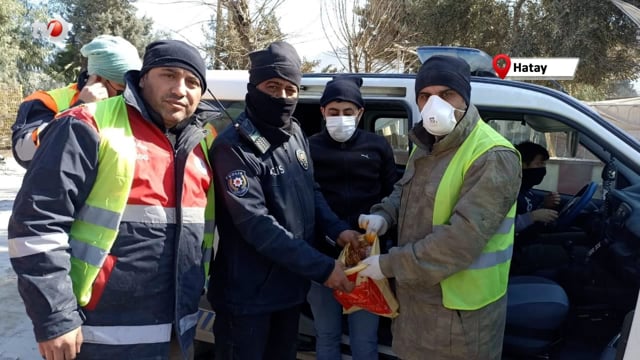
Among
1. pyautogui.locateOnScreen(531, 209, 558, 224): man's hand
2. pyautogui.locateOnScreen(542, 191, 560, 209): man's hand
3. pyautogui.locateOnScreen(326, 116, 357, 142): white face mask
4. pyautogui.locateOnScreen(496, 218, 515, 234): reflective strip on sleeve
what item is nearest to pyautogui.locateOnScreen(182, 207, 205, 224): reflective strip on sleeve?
pyautogui.locateOnScreen(326, 116, 357, 142): white face mask

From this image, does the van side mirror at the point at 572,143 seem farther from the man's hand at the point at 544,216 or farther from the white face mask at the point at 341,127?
the white face mask at the point at 341,127

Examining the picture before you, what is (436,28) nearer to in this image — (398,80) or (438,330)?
(398,80)

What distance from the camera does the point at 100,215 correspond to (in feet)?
5.25

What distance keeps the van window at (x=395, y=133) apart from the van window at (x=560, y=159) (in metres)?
0.79

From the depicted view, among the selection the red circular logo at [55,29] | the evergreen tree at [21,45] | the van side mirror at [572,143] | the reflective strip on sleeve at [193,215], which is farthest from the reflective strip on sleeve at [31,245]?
the evergreen tree at [21,45]

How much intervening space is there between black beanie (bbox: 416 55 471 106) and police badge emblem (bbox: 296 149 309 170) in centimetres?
62

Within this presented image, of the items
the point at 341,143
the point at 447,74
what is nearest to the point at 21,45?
the point at 341,143

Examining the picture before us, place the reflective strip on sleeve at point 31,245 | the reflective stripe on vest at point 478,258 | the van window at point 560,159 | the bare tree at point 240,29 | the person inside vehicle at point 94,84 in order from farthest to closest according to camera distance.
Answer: the bare tree at point 240,29, the van window at point 560,159, the person inside vehicle at point 94,84, the reflective stripe on vest at point 478,258, the reflective strip on sleeve at point 31,245

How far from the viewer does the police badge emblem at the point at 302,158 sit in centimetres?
222

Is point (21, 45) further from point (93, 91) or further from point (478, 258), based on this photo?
point (478, 258)

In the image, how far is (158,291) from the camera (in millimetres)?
1748

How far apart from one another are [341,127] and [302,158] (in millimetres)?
497

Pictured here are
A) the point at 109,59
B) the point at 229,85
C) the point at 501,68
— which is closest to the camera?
the point at 109,59

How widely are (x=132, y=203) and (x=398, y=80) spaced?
1646mm
